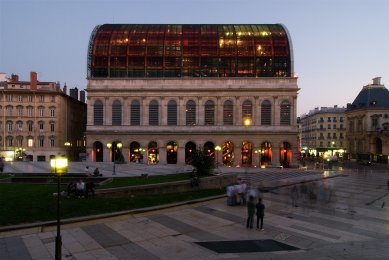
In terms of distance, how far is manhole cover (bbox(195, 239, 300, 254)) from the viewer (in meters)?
16.2

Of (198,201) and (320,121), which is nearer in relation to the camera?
(198,201)

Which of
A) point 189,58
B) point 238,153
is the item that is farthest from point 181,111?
point 238,153

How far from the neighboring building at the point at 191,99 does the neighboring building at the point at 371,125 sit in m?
35.0

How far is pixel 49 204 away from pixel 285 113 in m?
61.4

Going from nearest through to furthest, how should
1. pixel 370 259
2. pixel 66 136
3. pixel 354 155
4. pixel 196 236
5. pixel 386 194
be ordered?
pixel 370 259 → pixel 196 236 → pixel 386 194 → pixel 66 136 → pixel 354 155

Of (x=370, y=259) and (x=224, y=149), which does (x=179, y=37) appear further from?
(x=370, y=259)

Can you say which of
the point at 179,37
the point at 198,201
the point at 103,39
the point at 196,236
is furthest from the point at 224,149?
the point at 196,236

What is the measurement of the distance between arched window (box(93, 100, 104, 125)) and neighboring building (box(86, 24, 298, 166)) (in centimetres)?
20

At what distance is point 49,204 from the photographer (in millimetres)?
23266

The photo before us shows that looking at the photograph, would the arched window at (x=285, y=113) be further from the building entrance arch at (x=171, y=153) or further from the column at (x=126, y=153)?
the column at (x=126, y=153)

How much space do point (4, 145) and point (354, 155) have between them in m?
92.3

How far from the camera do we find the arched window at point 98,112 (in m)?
77.8

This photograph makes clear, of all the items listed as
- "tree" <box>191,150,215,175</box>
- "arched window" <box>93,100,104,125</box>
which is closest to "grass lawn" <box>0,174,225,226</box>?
"tree" <box>191,150,215,175</box>

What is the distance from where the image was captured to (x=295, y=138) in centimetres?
7675
